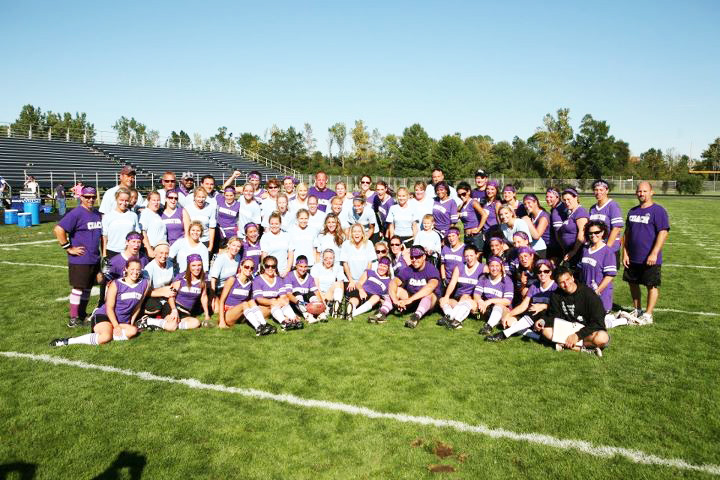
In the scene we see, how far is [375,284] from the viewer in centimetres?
775

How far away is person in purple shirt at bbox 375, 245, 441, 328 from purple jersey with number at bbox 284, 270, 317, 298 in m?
1.10

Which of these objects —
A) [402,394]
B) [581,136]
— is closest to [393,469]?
[402,394]

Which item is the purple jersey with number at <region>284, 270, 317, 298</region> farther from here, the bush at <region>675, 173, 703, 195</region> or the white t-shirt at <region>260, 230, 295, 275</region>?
the bush at <region>675, 173, 703, 195</region>

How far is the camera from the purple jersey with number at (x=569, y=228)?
7.34m

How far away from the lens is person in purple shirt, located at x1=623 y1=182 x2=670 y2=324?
22.5ft

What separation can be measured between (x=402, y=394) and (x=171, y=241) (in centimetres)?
473

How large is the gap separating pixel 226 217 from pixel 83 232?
245 centimetres

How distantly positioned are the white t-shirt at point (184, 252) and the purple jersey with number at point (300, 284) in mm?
1216

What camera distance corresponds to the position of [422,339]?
6.46 meters

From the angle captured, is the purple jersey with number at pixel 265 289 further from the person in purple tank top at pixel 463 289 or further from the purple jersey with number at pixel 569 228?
the purple jersey with number at pixel 569 228

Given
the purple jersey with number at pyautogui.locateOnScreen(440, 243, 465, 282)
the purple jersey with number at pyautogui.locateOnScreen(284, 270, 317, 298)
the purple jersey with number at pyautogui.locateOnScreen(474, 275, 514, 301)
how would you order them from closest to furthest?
1. the purple jersey with number at pyautogui.locateOnScreen(474, 275, 514, 301)
2. the purple jersey with number at pyautogui.locateOnScreen(284, 270, 317, 298)
3. the purple jersey with number at pyautogui.locateOnScreen(440, 243, 465, 282)

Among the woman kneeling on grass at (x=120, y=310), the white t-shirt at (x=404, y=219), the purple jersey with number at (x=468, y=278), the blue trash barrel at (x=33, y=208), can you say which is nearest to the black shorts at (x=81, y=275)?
the woman kneeling on grass at (x=120, y=310)

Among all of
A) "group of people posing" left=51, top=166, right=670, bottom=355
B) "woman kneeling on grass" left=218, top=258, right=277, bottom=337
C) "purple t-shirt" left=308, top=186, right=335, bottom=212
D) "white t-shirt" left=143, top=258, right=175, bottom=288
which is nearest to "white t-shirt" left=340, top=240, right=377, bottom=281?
"group of people posing" left=51, top=166, right=670, bottom=355

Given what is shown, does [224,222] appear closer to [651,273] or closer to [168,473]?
[168,473]
